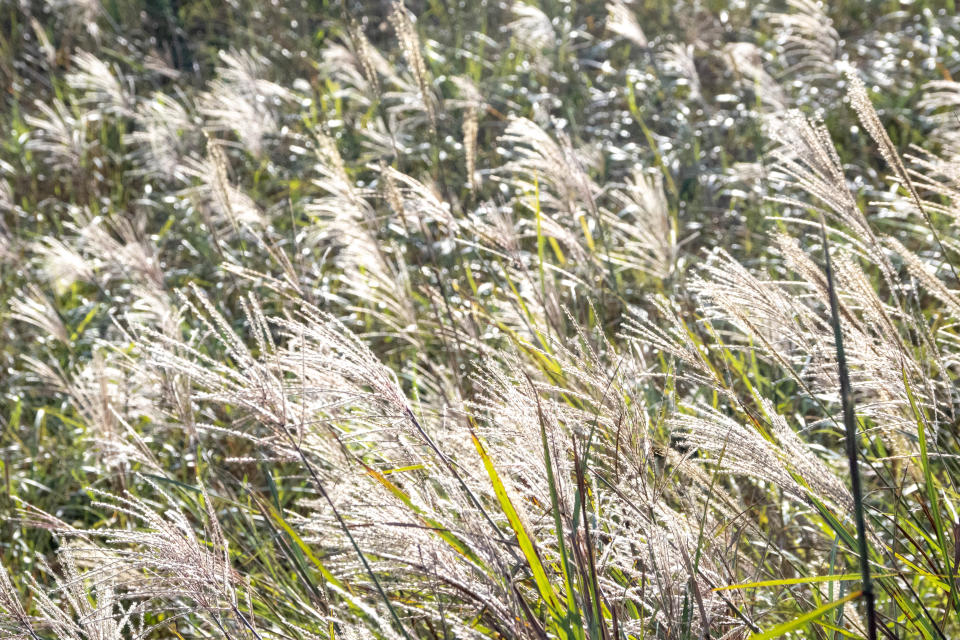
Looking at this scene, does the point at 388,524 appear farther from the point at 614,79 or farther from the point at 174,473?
the point at 614,79

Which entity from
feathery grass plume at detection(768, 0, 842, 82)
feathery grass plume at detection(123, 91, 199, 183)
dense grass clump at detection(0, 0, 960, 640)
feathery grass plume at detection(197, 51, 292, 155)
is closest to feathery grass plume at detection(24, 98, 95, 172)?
dense grass clump at detection(0, 0, 960, 640)

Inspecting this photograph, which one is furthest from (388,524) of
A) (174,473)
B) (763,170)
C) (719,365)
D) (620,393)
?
(763,170)

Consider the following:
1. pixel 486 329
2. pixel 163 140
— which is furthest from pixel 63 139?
pixel 486 329

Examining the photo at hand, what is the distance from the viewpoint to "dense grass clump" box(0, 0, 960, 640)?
1.32m

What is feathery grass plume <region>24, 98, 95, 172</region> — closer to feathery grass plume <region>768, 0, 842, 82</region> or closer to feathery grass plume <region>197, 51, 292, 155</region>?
feathery grass plume <region>197, 51, 292, 155</region>

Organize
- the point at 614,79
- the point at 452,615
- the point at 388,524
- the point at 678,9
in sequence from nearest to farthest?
the point at 388,524 → the point at 452,615 → the point at 614,79 → the point at 678,9

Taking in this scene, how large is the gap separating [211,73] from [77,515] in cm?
437

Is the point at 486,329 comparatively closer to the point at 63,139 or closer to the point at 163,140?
the point at 163,140

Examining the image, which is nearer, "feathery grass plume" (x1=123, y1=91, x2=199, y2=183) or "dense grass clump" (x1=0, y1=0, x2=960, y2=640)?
"dense grass clump" (x1=0, y1=0, x2=960, y2=640)

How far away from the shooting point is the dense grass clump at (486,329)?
1316 millimetres

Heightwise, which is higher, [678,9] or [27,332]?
[678,9]

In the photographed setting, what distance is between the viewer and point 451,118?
5016 mm

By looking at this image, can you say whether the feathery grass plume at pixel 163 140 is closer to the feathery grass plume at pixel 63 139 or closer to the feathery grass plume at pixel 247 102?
the feathery grass plume at pixel 247 102

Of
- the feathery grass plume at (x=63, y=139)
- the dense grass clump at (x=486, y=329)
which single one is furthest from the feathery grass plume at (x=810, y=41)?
the feathery grass plume at (x=63, y=139)
